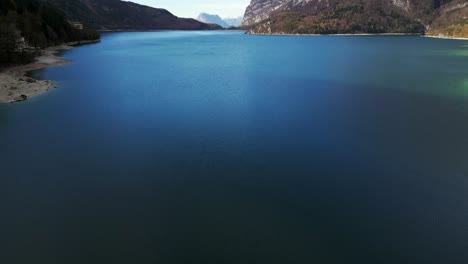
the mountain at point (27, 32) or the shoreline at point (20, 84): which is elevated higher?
the mountain at point (27, 32)

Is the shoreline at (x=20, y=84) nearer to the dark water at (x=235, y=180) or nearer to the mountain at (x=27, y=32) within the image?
the mountain at (x=27, y=32)

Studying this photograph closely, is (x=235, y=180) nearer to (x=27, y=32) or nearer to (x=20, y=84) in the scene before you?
(x=20, y=84)

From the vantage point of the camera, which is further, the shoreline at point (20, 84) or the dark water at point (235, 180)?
the shoreline at point (20, 84)

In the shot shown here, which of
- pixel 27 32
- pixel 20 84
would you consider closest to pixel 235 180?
pixel 20 84

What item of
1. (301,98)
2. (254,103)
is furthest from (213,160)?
(301,98)

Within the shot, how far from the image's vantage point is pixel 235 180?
1892 cm

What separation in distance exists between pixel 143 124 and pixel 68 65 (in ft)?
158

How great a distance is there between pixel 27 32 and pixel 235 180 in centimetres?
8039

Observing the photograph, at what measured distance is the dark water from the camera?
43.8 ft

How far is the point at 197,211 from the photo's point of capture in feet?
52.0

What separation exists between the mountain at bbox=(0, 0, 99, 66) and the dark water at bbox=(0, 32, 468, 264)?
26594 mm

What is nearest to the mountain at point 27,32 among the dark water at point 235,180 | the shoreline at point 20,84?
the shoreline at point 20,84

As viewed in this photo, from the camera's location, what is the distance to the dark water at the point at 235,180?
1335 cm

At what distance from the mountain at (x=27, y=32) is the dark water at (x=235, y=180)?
1047 inches
